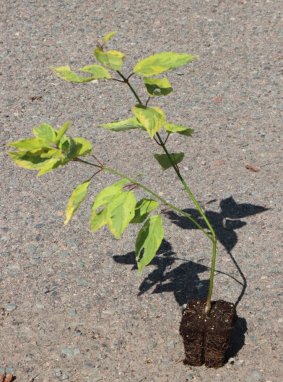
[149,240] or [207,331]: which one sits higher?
[149,240]

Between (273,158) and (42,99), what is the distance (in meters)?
1.60

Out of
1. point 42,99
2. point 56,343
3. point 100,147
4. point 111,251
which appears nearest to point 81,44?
point 42,99

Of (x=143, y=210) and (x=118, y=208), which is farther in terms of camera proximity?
(x=143, y=210)

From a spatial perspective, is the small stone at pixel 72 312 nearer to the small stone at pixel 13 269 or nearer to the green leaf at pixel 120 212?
the small stone at pixel 13 269

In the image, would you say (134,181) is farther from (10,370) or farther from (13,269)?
(13,269)

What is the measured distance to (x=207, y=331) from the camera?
11.7 feet

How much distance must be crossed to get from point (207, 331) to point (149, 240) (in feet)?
1.62

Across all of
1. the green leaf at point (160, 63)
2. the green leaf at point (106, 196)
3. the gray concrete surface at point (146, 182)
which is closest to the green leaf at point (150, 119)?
the green leaf at point (160, 63)

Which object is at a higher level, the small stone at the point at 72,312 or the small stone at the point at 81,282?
the small stone at the point at 72,312

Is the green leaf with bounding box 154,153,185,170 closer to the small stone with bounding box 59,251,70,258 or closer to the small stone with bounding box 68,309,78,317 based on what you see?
the small stone with bounding box 68,309,78,317

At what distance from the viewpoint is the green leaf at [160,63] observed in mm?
2871

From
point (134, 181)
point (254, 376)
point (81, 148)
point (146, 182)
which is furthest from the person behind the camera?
point (146, 182)

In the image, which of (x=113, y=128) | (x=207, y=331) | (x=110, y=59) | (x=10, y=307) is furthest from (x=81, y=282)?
(x=110, y=59)

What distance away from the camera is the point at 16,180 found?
4.96 m
